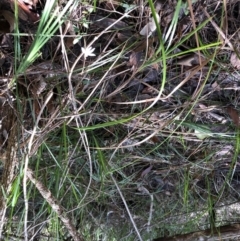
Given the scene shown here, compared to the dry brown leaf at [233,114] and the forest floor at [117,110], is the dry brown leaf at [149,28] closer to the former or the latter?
the forest floor at [117,110]

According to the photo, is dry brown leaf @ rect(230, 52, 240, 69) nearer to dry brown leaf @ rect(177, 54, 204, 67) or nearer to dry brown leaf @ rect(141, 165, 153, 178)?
dry brown leaf @ rect(177, 54, 204, 67)

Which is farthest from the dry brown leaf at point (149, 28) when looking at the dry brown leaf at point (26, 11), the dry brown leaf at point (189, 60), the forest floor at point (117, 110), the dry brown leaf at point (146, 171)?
the dry brown leaf at point (146, 171)

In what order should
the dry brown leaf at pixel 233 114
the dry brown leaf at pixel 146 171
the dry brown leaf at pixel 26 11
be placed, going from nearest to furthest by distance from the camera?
the dry brown leaf at pixel 26 11 → the dry brown leaf at pixel 233 114 → the dry brown leaf at pixel 146 171

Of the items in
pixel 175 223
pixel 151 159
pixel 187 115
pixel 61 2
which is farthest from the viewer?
pixel 175 223

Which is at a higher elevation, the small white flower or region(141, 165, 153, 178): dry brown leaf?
the small white flower

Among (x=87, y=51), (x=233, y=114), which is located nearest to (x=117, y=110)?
(x=87, y=51)

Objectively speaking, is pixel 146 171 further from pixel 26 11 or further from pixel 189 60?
pixel 26 11

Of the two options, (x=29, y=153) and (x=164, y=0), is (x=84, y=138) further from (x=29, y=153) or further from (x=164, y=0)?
(x=164, y=0)

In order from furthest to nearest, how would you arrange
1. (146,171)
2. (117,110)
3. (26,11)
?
1. (146,171)
2. (117,110)
3. (26,11)

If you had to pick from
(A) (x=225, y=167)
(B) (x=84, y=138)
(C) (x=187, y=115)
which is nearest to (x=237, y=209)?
(A) (x=225, y=167)

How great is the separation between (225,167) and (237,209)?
208 millimetres

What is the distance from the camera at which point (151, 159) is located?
1.06 meters

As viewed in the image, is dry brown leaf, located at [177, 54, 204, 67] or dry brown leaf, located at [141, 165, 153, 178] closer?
dry brown leaf, located at [177, 54, 204, 67]

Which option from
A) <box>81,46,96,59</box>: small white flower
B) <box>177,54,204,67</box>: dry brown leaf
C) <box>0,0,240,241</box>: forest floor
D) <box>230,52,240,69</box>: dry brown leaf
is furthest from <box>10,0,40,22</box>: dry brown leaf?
<box>230,52,240,69</box>: dry brown leaf
